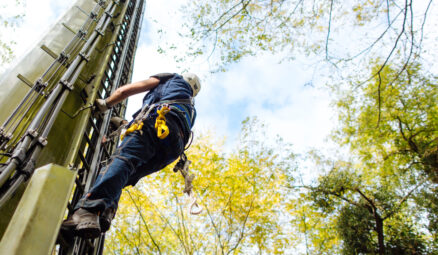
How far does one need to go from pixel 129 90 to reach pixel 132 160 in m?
0.82

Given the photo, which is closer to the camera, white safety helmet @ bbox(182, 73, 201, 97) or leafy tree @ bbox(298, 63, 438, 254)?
white safety helmet @ bbox(182, 73, 201, 97)

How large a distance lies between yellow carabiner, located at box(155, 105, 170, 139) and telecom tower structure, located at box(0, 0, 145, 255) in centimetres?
60

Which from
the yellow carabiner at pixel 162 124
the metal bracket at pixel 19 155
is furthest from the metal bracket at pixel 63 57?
the metal bracket at pixel 19 155

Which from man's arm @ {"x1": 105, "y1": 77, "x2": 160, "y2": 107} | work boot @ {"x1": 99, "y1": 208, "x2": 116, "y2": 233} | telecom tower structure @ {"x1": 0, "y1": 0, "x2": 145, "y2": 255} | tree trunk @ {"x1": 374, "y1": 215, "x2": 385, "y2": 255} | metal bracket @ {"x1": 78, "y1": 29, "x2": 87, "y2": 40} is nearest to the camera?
telecom tower structure @ {"x1": 0, "y1": 0, "x2": 145, "y2": 255}

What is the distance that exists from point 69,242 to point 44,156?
64cm

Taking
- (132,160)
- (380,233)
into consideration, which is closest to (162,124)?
(132,160)

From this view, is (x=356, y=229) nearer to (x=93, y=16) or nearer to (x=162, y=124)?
(x=162, y=124)

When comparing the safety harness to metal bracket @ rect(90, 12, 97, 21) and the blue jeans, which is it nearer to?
the blue jeans

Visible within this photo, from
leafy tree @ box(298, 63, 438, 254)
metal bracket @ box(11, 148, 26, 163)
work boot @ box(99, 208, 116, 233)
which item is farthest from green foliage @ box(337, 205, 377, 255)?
metal bracket @ box(11, 148, 26, 163)

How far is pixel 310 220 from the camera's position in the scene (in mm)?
10969

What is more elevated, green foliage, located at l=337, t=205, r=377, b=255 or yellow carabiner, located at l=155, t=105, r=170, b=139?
green foliage, located at l=337, t=205, r=377, b=255

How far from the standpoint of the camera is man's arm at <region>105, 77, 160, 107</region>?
8.76 ft

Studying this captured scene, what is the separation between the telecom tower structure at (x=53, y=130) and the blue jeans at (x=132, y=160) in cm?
22

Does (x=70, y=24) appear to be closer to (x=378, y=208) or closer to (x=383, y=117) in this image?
(x=378, y=208)
